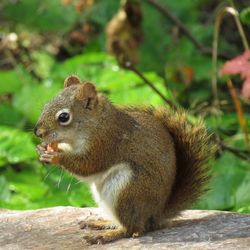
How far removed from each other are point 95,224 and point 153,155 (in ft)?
1.45

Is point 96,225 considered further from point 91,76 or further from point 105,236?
point 91,76

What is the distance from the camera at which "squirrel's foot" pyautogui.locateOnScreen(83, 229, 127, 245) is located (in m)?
3.28

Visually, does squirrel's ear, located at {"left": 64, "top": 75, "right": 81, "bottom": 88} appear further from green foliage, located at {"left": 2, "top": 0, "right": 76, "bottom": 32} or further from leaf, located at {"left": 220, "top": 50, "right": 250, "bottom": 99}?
green foliage, located at {"left": 2, "top": 0, "right": 76, "bottom": 32}

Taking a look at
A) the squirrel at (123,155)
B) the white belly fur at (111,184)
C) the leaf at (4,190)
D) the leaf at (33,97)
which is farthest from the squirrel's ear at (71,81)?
the leaf at (33,97)

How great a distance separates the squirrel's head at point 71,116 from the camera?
10.9 ft

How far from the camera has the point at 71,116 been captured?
3.38m

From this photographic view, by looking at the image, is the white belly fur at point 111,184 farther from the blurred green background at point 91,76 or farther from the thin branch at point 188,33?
the thin branch at point 188,33

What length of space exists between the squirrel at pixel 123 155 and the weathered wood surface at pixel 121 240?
2.8 inches

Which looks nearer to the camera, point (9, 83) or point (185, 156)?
point (185, 156)

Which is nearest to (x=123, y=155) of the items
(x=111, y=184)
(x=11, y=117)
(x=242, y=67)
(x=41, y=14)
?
(x=111, y=184)

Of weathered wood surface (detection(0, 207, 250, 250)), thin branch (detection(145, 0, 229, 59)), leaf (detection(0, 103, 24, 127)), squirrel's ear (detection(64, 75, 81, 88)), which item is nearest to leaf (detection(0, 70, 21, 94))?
leaf (detection(0, 103, 24, 127))

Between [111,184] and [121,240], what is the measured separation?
0.23 meters

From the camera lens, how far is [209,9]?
310 inches

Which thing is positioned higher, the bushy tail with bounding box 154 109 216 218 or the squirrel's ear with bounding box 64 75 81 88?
the squirrel's ear with bounding box 64 75 81 88
